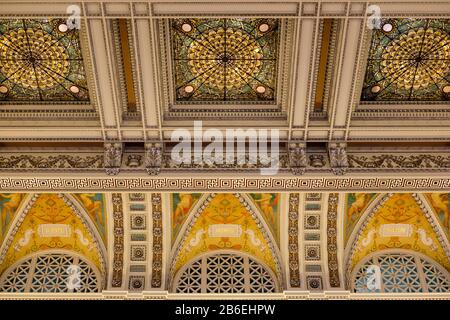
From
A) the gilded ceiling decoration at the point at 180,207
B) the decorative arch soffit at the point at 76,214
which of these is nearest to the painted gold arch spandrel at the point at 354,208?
the gilded ceiling decoration at the point at 180,207

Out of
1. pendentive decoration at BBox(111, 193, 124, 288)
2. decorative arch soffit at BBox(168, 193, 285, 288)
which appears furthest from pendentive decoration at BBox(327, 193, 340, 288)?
pendentive decoration at BBox(111, 193, 124, 288)

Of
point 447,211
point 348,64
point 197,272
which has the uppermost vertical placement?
point 348,64

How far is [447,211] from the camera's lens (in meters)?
10.6

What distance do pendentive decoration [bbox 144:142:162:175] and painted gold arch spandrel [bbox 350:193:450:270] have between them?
4.44m

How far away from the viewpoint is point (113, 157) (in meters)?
9.16

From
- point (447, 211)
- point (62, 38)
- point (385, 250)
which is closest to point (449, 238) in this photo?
point (447, 211)

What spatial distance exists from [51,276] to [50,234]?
865 millimetres

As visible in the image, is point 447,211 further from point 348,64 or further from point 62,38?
point 62,38

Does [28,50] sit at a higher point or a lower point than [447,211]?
higher

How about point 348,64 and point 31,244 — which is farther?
point 31,244

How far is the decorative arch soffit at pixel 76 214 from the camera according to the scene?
10469 millimetres

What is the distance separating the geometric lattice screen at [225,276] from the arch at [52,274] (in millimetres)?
1810

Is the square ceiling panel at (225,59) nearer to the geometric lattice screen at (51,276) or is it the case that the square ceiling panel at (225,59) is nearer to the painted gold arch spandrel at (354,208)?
the painted gold arch spandrel at (354,208)

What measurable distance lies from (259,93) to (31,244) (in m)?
5.72
